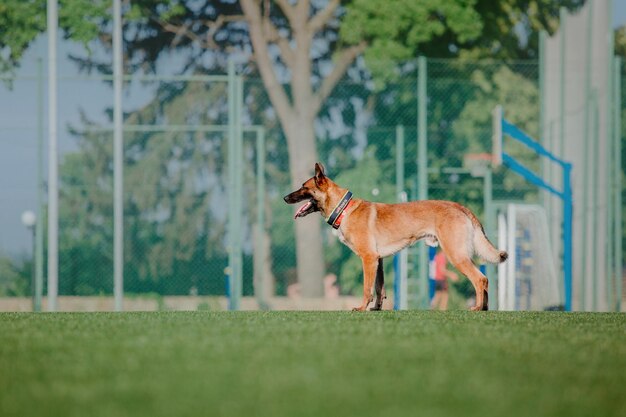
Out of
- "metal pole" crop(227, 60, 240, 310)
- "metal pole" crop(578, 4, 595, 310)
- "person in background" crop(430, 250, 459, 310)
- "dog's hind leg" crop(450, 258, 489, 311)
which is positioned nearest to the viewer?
"dog's hind leg" crop(450, 258, 489, 311)

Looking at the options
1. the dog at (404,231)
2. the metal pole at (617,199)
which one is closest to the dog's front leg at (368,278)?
the dog at (404,231)

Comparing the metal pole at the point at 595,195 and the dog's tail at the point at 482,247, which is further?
the metal pole at the point at 595,195

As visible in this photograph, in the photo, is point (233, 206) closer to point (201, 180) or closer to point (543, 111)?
point (201, 180)

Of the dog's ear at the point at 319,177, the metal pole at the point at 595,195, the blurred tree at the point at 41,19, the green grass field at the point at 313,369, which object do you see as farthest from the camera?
the blurred tree at the point at 41,19

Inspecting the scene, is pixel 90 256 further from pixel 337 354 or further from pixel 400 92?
pixel 337 354

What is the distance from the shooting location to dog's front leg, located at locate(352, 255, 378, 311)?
10.2 metres

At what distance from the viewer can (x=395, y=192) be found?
19438mm

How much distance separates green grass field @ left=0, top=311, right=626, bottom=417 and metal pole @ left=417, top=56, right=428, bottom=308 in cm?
1026

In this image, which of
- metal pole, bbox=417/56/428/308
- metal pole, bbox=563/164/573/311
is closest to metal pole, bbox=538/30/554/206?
metal pole, bbox=417/56/428/308

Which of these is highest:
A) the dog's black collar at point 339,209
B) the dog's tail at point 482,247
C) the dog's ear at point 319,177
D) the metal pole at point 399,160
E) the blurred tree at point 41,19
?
the blurred tree at point 41,19

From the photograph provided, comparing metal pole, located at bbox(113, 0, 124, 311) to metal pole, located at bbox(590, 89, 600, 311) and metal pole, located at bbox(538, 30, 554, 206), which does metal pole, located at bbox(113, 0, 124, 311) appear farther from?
metal pole, located at bbox(538, 30, 554, 206)

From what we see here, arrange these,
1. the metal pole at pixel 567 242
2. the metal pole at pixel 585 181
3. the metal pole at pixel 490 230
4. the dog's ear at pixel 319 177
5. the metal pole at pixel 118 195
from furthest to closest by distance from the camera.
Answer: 1. the metal pole at pixel 585 181
2. the metal pole at pixel 490 230
3. the metal pole at pixel 118 195
4. the metal pole at pixel 567 242
5. the dog's ear at pixel 319 177

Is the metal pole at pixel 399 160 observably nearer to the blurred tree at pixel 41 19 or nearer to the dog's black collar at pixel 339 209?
the blurred tree at pixel 41 19

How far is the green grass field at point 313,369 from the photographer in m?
3.95
